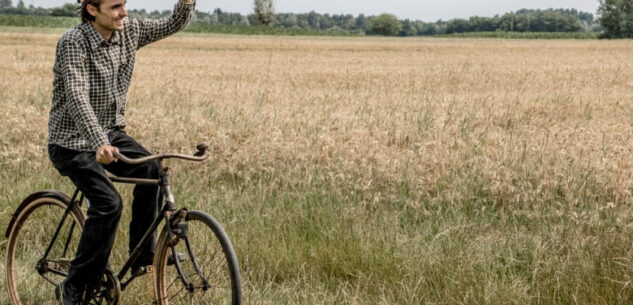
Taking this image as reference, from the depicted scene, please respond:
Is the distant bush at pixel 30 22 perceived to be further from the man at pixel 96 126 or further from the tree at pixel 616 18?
the man at pixel 96 126

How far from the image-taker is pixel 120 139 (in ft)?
13.4

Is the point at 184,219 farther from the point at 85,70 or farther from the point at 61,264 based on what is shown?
the point at 61,264

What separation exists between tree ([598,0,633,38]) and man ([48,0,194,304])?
114 m

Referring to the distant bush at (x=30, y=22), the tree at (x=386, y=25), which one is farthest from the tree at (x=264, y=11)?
the distant bush at (x=30, y=22)

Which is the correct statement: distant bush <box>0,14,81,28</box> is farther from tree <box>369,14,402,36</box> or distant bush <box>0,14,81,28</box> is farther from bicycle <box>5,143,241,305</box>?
tree <box>369,14,402,36</box>

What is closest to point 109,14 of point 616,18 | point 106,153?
point 106,153

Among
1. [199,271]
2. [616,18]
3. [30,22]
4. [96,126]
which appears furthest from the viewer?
[616,18]

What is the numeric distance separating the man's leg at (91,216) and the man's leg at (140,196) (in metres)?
0.13

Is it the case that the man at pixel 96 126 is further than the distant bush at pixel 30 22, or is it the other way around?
the distant bush at pixel 30 22

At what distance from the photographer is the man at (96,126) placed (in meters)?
3.84

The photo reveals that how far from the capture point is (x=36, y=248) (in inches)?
224

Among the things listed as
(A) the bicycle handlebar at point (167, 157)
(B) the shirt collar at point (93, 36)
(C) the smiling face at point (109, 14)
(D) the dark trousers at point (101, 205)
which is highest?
(C) the smiling face at point (109, 14)

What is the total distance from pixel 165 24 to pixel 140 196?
118 centimetres

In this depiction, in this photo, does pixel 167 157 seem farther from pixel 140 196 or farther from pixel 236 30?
pixel 236 30
